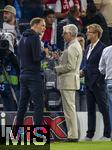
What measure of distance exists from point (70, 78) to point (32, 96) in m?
0.89

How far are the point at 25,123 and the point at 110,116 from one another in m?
1.81

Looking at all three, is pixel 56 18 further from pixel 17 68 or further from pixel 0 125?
pixel 0 125

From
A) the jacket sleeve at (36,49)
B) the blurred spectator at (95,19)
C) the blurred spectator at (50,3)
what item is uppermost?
the blurred spectator at (50,3)

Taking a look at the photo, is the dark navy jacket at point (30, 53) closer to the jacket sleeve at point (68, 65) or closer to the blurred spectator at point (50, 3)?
the jacket sleeve at point (68, 65)

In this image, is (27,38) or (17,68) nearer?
(27,38)

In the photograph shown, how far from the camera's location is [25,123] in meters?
14.7

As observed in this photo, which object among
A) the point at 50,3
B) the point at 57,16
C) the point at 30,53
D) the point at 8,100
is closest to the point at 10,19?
the point at 57,16

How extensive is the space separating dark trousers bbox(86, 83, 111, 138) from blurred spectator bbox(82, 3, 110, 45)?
3.73 metres

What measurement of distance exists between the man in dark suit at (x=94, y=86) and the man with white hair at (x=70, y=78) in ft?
0.96

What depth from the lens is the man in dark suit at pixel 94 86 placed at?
14.5 m

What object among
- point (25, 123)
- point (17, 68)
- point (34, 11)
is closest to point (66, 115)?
point (25, 123)

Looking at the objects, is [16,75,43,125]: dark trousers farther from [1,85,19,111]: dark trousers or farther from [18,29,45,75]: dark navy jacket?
[1,85,19,111]: dark trousers

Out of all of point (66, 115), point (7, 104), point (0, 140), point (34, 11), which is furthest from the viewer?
point (34, 11)

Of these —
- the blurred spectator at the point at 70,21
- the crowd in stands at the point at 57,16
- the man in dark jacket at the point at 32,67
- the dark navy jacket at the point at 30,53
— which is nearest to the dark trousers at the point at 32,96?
the man in dark jacket at the point at 32,67
